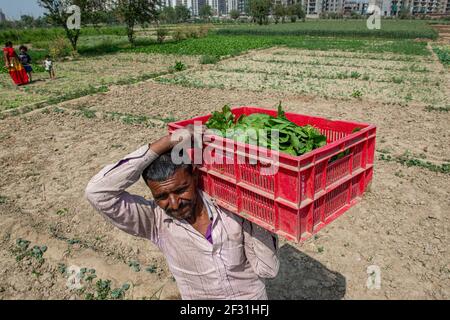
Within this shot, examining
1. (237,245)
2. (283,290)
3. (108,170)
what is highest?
(108,170)

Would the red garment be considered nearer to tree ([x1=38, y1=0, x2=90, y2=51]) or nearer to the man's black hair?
tree ([x1=38, y1=0, x2=90, y2=51])

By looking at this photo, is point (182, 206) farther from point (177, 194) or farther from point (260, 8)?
point (260, 8)

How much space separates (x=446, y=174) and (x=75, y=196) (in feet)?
23.5

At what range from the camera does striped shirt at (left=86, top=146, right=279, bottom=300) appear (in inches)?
83.6

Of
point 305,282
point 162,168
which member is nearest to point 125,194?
point 162,168

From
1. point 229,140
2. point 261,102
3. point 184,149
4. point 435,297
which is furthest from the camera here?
point 261,102

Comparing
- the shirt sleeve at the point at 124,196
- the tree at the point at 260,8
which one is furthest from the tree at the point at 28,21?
the shirt sleeve at the point at 124,196

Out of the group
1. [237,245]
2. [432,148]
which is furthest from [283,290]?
[432,148]

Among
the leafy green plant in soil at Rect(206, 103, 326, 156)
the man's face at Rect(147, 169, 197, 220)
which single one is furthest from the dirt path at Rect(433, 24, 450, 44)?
the man's face at Rect(147, 169, 197, 220)

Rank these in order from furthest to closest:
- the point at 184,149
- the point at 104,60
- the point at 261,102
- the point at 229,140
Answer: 1. the point at 104,60
2. the point at 261,102
3. the point at 229,140
4. the point at 184,149

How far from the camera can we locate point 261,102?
13.0m

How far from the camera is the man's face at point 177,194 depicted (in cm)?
205

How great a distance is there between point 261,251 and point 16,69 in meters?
18.9

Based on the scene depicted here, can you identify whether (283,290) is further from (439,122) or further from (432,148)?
(439,122)
